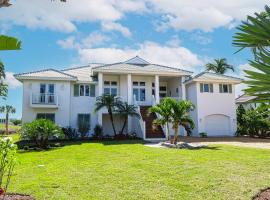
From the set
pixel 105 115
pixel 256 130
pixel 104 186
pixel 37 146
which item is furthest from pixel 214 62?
pixel 104 186

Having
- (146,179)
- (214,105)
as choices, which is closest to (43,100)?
(214,105)

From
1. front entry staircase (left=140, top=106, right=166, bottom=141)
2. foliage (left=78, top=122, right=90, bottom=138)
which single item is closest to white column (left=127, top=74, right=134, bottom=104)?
front entry staircase (left=140, top=106, right=166, bottom=141)

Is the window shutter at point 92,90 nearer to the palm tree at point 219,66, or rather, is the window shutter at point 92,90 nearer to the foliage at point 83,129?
the foliage at point 83,129

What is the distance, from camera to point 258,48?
5.61 feet

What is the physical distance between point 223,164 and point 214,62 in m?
44.3

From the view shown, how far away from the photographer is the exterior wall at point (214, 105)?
32.3 meters

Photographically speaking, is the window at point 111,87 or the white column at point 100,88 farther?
the window at point 111,87

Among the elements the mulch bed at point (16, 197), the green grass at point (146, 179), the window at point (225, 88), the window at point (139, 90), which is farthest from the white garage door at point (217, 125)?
the mulch bed at point (16, 197)

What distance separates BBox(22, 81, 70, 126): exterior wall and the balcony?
48 cm

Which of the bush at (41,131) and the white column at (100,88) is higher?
the white column at (100,88)

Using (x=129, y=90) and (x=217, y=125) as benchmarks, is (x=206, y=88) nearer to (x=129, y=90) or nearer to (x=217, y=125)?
(x=217, y=125)

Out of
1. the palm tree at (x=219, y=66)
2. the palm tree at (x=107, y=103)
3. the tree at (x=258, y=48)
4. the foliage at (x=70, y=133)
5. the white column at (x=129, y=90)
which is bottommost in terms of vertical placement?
the foliage at (x=70, y=133)

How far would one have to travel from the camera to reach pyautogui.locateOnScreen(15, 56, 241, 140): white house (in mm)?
29594

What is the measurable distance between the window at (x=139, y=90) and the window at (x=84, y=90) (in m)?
4.63
